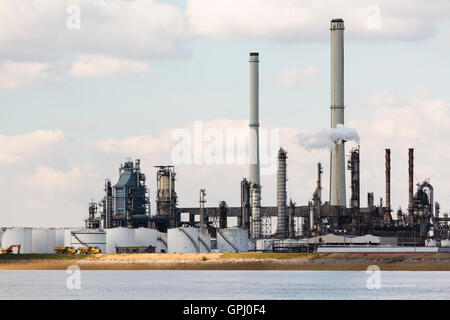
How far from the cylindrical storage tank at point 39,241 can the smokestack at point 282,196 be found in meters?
38.5

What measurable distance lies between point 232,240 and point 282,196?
18238 mm

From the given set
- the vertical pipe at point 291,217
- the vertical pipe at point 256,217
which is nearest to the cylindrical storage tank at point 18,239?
the vertical pipe at point 256,217

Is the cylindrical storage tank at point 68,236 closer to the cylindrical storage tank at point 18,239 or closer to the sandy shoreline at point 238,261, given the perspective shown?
the sandy shoreline at point 238,261

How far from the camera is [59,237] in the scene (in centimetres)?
15488

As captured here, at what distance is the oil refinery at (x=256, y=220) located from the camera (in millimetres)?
146375

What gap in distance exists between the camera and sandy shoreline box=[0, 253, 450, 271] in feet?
435

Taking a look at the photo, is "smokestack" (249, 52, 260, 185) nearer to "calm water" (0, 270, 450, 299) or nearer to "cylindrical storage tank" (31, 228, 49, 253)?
"cylindrical storage tank" (31, 228, 49, 253)

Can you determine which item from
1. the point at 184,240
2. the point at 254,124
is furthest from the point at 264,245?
the point at 254,124

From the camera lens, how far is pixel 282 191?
522 ft

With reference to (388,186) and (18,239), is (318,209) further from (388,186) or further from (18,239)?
(18,239)

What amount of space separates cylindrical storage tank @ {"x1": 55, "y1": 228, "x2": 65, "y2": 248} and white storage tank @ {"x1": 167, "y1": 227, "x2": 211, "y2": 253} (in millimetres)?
21322

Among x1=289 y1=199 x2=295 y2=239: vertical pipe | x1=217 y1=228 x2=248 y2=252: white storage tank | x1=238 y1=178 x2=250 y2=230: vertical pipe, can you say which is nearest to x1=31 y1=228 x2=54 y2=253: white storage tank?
x1=217 y1=228 x2=248 y2=252: white storage tank
